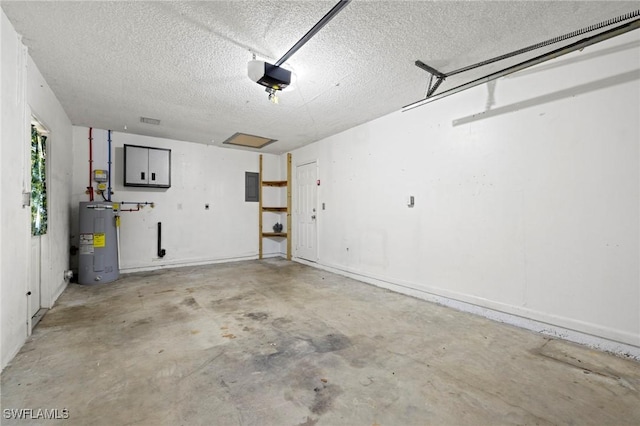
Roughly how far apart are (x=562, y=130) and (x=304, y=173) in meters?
4.32

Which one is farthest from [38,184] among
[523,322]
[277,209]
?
[523,322]

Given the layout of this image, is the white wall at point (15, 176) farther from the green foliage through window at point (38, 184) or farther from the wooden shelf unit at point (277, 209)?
the wooden shelf unit at point (277, 209)

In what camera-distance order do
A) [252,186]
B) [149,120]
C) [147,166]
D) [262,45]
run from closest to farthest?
1. [262,45]
2. [149,120]
3. [147,166]
4. [252,186]

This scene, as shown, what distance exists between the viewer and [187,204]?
5.51 m

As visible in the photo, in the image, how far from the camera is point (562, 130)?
2.40m

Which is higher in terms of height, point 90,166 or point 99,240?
point 90,166

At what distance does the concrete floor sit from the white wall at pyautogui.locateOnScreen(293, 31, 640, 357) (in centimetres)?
40

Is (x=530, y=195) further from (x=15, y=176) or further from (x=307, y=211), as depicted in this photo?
(x=15, y=176)

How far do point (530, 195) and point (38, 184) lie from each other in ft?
17.3

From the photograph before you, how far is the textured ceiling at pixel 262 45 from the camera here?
1.88 metres

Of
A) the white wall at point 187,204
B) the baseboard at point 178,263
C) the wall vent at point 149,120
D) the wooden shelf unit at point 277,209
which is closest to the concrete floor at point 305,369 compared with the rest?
the baseboard at point 178,263

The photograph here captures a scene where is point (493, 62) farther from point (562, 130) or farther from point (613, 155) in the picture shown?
point (613, 155)

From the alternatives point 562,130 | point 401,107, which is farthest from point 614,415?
point 401,107

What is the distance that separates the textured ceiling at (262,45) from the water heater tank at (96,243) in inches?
59.7
